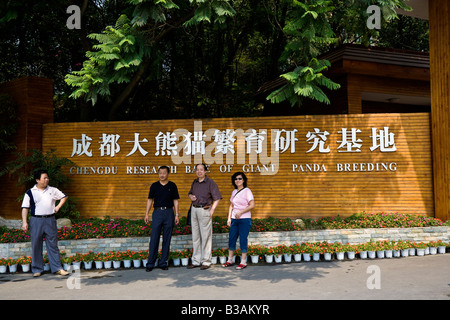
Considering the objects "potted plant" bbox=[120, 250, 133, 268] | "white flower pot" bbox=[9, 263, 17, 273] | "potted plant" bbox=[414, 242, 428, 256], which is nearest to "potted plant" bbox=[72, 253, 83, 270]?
"potted plant" bbox=[120, 250, 133, 268]

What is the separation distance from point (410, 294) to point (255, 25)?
1121 cm

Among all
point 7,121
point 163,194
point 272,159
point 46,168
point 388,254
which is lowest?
point 388,254

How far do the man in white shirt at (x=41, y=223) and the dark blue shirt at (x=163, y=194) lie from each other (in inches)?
60.6

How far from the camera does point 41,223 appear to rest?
22.2ft

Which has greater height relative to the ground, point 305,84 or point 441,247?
point 305,84

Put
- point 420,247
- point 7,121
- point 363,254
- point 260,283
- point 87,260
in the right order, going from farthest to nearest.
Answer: point 7,121, point 420,247, point 363,254, point 87,260, point 260,283

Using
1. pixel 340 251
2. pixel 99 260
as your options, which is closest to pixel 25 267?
pixel 99 260

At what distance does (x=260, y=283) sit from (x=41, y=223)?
3707mm

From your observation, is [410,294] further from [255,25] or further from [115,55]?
[255,25]

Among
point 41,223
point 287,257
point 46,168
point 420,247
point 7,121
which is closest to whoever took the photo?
point 41,223

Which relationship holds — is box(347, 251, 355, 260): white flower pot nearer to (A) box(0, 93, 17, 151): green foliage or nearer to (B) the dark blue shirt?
(B) the dark blue shirt

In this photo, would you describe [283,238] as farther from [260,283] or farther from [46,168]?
[46,168]

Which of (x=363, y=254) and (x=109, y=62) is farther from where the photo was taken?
(x=109, y=62)

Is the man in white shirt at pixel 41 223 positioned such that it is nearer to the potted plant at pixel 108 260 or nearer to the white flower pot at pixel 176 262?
the potted plant at pixel 108 260
